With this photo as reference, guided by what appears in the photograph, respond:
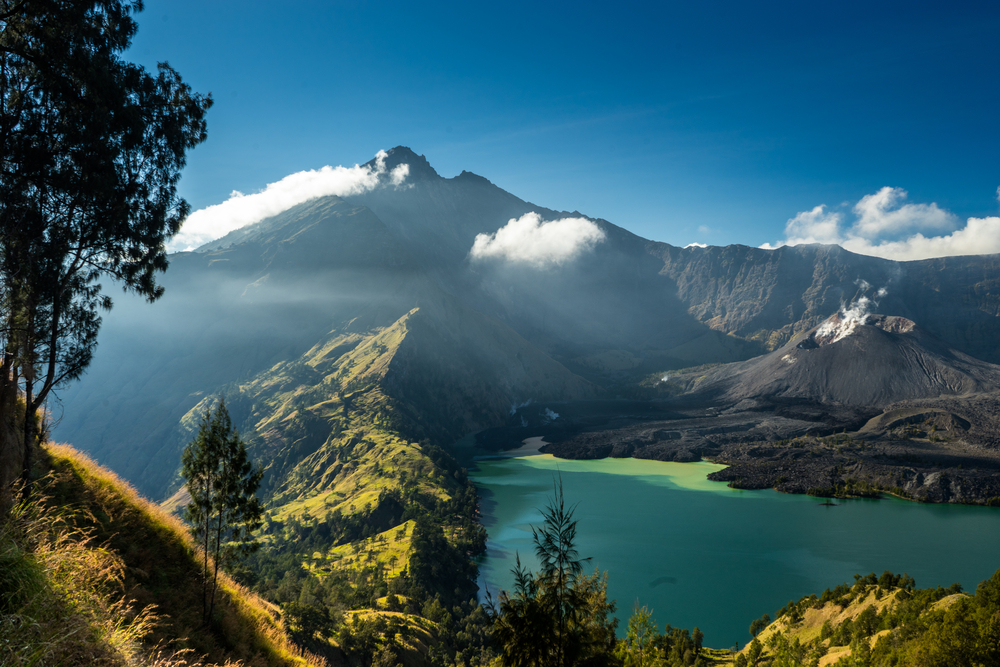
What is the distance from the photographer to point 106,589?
29.0ft

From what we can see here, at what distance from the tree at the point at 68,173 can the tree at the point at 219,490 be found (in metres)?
3.58

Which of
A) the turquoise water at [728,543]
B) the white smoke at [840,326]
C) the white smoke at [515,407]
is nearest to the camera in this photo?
the turquoise water at [728,543]

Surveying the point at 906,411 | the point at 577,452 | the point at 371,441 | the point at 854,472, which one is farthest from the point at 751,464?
the point at 371,441

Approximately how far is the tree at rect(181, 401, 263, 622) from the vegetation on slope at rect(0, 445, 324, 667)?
0.69 m

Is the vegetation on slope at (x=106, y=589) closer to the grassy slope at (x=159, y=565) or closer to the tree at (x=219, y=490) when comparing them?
the grassy slope at (x=159, y=565)

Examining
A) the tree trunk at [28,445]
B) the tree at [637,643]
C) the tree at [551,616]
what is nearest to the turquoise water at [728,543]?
the tree at [637,643]

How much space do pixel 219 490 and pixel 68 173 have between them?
351 inches

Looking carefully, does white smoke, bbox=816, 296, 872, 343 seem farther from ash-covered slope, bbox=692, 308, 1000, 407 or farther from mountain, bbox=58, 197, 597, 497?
mountain, bbox=58, 197, 597, 497

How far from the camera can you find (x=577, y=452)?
139625 mm

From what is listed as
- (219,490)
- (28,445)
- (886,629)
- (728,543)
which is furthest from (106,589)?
(728,543)

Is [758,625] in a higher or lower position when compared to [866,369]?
lower

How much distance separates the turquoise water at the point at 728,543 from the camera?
54531 mm

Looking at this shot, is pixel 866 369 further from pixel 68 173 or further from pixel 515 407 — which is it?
pixel 68 173

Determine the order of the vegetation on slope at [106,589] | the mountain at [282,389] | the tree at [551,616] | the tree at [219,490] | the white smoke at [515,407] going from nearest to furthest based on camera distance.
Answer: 1. the vegetation on slope at [106,589]
2. the tree at [551,616]
3. the tree at [219,490]
4. the mountain at [282,389]
5. the white smoke at [515,407]
